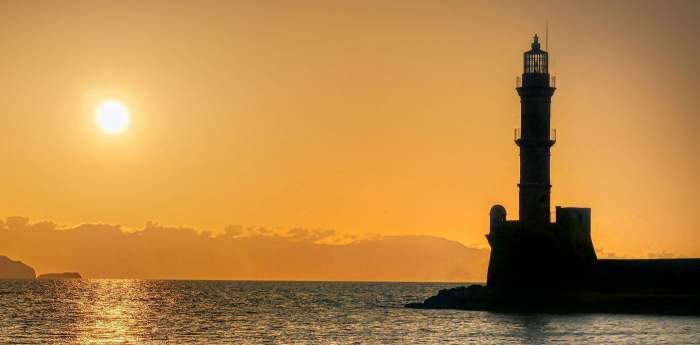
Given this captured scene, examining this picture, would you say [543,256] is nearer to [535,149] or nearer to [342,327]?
[535,149]

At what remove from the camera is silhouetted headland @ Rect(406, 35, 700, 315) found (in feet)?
247

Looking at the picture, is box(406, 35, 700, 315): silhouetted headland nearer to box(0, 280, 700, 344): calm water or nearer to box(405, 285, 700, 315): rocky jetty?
box(405, 285, 700, 315): rocky jetty

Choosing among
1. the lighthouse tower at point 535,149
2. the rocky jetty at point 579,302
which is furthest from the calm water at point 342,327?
the lighthouse tower at point 535,149

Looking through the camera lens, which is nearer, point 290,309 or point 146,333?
point 146,333

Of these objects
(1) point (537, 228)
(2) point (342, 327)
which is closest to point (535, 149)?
(1) point (537, 228)

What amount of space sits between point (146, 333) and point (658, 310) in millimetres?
29456

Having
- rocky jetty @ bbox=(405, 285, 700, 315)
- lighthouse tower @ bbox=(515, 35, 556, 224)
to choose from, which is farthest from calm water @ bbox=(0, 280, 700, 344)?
lighthouse tower @ bbox=(515, 35, 556, 224)

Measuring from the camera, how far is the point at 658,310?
240 ft

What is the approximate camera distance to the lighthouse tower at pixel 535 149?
78812 millimetres

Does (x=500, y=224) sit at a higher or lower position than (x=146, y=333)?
higher

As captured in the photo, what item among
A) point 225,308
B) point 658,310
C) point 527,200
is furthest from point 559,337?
point 225,308

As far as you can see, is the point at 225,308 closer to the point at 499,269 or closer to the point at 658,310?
the point at 499,269

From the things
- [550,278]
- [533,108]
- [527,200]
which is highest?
[533,108]

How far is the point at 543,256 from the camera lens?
7838cm
